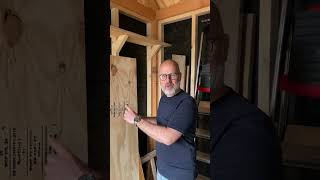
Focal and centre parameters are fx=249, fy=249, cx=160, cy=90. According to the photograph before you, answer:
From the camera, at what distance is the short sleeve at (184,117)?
162 centimetres

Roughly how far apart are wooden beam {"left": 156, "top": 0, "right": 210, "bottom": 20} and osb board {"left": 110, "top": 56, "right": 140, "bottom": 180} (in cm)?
65

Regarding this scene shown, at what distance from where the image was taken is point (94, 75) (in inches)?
22.4

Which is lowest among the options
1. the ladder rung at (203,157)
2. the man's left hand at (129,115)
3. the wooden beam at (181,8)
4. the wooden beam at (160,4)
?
the ladder rung at (203,157)

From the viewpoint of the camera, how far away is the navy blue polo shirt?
64.3 inches

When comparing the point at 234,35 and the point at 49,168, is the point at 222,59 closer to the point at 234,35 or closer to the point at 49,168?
the point at 234,35

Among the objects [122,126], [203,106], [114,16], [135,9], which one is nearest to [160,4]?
[135,9]

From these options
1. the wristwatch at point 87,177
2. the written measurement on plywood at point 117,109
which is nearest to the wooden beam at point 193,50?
the written measurement on plywood at point 117,109

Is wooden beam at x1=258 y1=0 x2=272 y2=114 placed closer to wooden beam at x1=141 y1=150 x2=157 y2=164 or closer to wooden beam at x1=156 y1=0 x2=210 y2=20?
wooden beam at x1=156 y1=0 x2=210 y2=20

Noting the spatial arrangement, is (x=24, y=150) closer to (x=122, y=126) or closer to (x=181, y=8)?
(x=122, y=126)

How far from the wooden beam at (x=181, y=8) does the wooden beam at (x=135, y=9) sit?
81 mm

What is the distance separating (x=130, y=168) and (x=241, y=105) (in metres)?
1.77

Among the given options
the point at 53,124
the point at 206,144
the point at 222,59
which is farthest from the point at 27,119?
the point at 206,144

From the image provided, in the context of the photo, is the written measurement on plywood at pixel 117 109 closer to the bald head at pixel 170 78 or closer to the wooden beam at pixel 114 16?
the bald head at pixel 170 78

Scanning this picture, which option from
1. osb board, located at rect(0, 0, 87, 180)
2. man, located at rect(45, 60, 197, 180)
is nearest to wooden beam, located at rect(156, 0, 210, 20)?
man, located at rect(45, 60, 197, 180)
